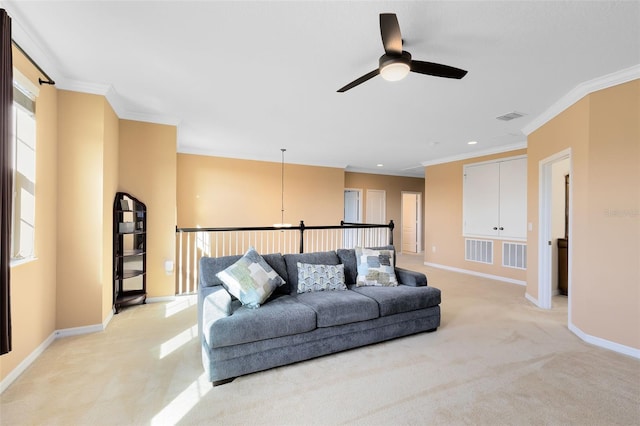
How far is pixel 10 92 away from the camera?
1866mm

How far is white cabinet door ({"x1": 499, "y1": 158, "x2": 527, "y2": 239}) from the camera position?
5.51 meters

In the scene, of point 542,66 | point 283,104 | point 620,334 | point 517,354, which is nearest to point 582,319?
point 620,334

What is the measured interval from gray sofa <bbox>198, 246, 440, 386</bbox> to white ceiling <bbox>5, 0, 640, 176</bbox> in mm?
1890

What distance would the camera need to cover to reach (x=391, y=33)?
6.05ft

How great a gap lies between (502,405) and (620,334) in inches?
69.9

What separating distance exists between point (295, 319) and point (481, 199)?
17.5 feet

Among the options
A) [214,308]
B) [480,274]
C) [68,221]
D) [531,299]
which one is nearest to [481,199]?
[480,274]

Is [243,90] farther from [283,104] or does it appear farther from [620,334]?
[620,334]

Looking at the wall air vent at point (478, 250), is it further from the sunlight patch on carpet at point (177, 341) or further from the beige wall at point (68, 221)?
the beige wall at point (68, 221)

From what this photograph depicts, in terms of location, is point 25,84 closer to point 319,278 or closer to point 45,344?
point 45,344

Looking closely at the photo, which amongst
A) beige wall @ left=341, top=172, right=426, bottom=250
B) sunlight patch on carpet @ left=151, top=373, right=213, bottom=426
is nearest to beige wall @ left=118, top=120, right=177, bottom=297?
sunlight patch on carpet @ left=151, top=373, right=213, bottom=426

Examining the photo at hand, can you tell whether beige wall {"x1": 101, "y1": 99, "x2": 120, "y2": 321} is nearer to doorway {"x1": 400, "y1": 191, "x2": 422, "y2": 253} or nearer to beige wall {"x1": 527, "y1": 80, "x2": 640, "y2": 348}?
beige wall {"x1": 527, "y1": 80, "x2": 640, "y2": 348}

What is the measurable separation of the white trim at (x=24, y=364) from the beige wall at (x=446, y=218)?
684 cm

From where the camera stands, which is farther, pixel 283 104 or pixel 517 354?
pixel 283 104
